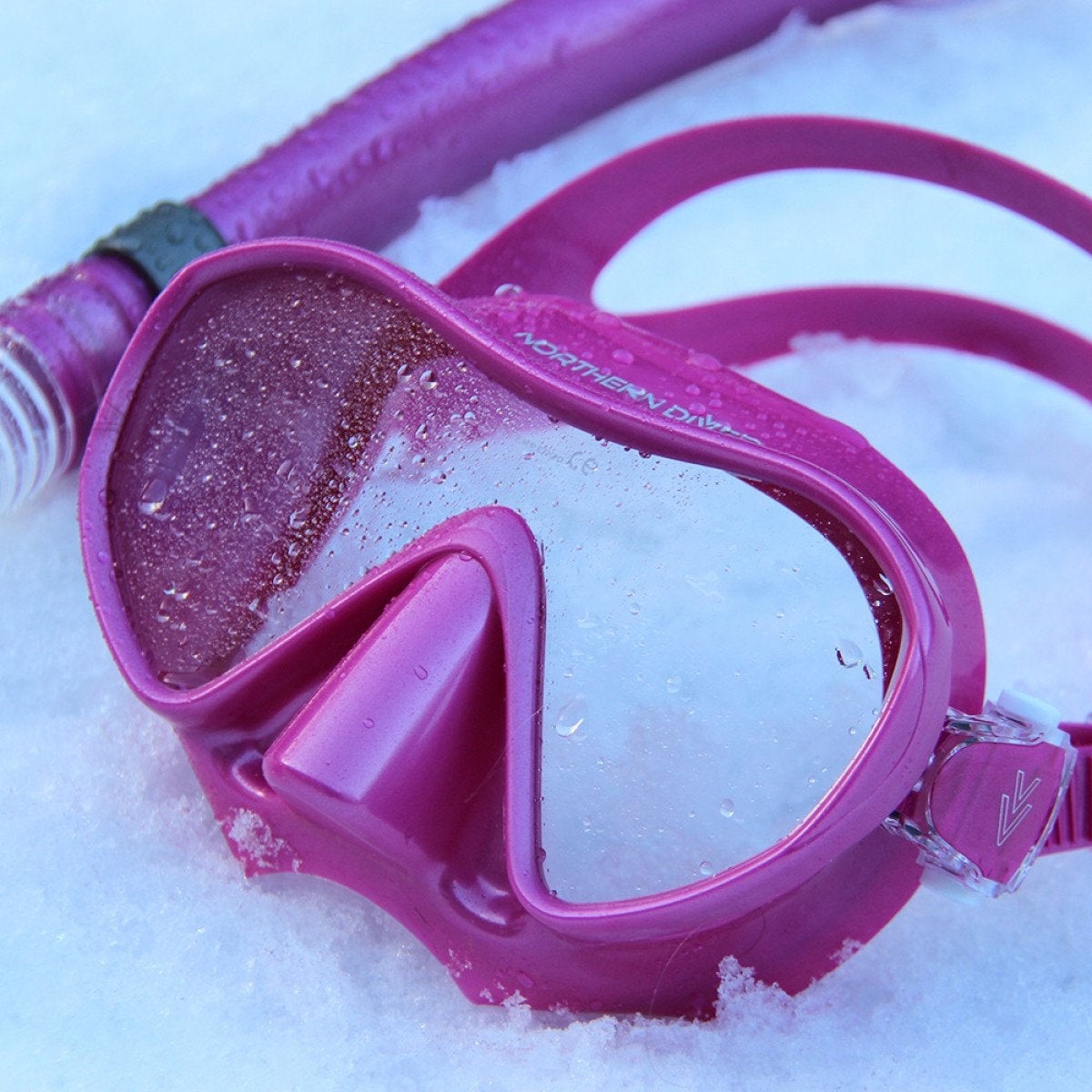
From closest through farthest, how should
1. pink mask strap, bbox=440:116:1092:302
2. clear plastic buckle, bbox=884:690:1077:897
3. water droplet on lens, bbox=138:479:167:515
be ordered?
clear plastic buckle, bbox=884:690:1077:897 < water droplet on lens, bbox=138:479:167:515 < pink mask strap, bbox=440:116:1092:302

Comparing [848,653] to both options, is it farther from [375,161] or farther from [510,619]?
[375,161]

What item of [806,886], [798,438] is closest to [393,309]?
[798,438]

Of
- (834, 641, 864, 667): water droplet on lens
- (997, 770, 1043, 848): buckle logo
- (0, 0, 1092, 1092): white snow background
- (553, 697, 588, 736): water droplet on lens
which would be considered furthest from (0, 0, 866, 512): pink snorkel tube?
(997, 770, 1043, 848): buckle logo

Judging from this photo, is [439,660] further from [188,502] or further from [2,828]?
[2,828]

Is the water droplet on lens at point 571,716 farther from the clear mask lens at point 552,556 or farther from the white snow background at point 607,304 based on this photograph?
the white snow background at point 607,304

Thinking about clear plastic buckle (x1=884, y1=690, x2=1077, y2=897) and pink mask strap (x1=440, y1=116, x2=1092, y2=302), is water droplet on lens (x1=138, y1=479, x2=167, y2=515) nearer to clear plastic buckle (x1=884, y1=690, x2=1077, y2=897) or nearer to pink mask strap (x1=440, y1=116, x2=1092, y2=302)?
pink mask strap (x1=440, y1=116, x2=1092, y2=302)

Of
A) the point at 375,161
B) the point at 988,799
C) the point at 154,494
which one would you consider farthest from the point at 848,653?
the point at 375,161

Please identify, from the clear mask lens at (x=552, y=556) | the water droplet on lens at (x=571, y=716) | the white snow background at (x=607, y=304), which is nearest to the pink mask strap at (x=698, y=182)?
the white snow background at (x=607, y=304)
